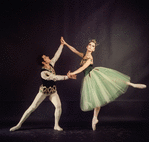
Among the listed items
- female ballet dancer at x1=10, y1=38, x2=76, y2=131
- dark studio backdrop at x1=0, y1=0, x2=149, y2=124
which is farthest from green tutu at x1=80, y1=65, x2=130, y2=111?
dark studio backdrop at x1=0, y1=0, x2=149, y2=124

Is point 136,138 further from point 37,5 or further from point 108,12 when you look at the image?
point 37,5

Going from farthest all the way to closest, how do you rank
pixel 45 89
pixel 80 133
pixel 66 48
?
pixel 66 48 < pixel 45 89 < pixel 80 133

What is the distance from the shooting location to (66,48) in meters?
3.11

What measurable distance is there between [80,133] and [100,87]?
61 cm

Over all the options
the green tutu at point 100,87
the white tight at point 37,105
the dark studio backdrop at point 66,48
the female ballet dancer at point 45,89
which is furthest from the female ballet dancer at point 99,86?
the dark studio backdrop at point 66,48

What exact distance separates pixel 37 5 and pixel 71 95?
149cm

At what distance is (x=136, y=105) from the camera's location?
10.2 ft

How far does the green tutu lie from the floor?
33cm

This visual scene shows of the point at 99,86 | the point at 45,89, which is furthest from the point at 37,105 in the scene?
the point at 99,86

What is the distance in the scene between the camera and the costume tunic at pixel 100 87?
2484 millimetres

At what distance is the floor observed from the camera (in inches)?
87.2

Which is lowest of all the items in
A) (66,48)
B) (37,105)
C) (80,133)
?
(80,133)

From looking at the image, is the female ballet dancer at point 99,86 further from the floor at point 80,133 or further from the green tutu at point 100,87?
the floor at point 80,133

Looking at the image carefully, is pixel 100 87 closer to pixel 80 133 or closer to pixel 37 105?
pixel 80 133
